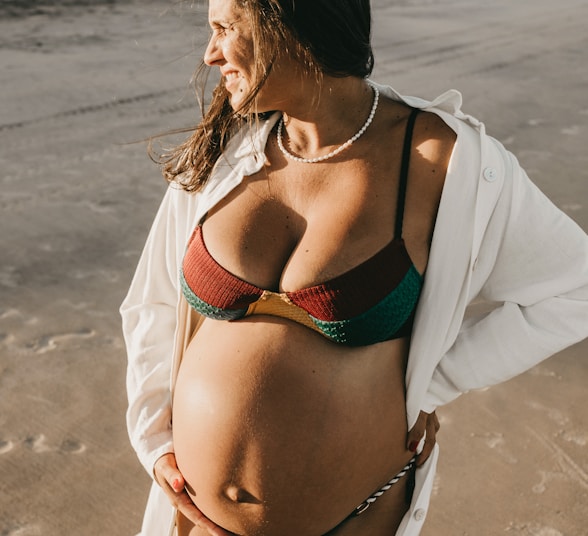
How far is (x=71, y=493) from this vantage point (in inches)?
116

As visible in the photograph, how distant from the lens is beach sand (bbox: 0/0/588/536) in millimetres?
2990

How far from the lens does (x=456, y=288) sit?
69.3 inches

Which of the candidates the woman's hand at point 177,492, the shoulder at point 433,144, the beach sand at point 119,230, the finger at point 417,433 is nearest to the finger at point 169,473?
the woman's hand at point 177,492

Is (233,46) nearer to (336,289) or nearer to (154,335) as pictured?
(336,289)

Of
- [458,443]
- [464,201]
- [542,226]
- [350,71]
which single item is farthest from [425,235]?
[458,443]

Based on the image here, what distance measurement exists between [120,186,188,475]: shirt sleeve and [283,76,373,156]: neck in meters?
0.34

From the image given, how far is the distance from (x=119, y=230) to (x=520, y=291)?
336 cm

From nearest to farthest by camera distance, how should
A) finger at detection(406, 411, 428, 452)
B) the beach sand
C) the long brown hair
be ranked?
1. the long brown hair
2. finger at detection(406, 411, 428, 452)
3. the beach sand

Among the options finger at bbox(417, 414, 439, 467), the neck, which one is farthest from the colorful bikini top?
finger at bbox(417, 414, 439, 467)

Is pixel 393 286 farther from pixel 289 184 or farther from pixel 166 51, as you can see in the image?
pixel 166 51

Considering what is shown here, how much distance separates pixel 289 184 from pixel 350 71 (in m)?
0.30

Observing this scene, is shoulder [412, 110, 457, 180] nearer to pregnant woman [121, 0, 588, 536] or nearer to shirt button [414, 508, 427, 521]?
pregnant woman [121, 0, 588, 536]

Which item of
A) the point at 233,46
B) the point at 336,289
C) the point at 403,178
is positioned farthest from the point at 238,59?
the point at 336,289

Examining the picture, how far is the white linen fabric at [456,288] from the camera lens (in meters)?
1.73
